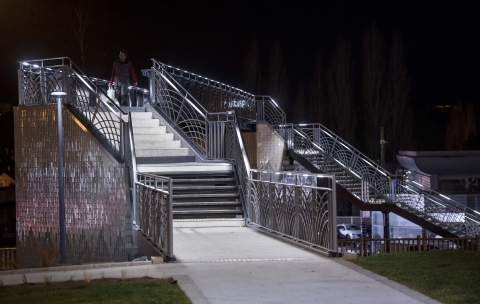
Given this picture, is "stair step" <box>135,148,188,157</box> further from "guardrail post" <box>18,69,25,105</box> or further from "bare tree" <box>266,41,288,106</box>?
"bare tree" <box>266,41,288,106</box>

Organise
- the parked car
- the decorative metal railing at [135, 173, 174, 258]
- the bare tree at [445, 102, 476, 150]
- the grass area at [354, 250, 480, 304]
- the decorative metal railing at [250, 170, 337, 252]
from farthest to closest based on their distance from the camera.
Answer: the bare tree at [445, 102, 476, 150] < the parked car < the decorative metal railing at [250, 170, 337, 252] < the decorative metal railing at [135, 173, 174, 258] < the grass area at [354, 250, 480, 304]

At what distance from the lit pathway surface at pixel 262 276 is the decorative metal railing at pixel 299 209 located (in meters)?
0.34

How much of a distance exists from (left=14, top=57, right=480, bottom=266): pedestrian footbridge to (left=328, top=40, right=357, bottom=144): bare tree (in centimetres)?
1924

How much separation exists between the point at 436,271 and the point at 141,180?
6895mm

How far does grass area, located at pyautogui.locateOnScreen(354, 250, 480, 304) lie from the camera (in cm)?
689

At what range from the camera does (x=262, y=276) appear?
7.93 meters

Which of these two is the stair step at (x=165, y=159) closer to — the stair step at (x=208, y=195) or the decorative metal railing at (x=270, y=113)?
the stair step at (x=208, y=195)

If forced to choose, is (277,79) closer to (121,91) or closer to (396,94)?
(396,94)

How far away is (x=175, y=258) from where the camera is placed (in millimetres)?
9172

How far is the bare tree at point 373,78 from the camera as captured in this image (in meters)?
39.9

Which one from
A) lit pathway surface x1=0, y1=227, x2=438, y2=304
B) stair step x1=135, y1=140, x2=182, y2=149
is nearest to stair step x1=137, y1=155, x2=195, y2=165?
stair step x1=135, y1=140, x2=182, y2=149

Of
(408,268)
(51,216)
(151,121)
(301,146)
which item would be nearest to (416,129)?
(301,146)

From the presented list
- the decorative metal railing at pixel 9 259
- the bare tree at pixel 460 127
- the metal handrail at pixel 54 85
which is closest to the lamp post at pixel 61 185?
the metal handrail at pixel 54 85

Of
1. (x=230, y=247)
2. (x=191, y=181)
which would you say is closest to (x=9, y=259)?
(x=191, y=181)
